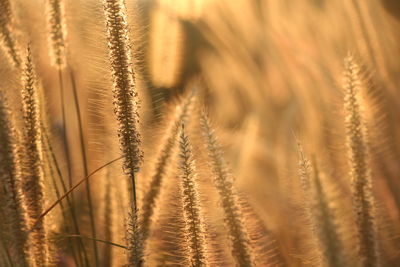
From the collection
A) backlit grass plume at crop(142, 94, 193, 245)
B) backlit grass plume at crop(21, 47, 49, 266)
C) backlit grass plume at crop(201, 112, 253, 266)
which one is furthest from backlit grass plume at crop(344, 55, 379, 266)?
backlit grass plume at crop(21, 47, 49, 266)

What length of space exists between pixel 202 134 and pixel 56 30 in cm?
33

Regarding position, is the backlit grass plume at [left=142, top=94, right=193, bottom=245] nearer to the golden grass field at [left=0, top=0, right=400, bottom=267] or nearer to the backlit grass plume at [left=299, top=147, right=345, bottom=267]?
the golden grass field at [left=0, top=0, right=400, bottom=267]

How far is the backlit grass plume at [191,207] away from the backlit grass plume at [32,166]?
8.6 inches

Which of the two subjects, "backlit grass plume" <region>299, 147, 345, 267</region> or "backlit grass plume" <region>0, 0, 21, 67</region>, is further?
"backlit grass plume" <region>0, 0, 21, 67</region>

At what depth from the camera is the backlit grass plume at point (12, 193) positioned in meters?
0.78

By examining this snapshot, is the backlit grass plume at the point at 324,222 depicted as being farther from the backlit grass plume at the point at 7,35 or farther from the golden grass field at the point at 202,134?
the backlit grass plume at the point at 7,35

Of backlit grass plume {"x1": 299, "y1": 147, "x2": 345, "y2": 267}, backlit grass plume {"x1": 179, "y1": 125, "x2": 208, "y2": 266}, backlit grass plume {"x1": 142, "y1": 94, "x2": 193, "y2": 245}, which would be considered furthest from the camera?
backlit grass plume {"x1": 142, "y1": 94, "x2": 193, "y2": 245}

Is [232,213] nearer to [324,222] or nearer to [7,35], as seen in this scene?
[324,222]

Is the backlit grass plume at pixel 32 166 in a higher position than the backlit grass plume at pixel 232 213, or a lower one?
higher

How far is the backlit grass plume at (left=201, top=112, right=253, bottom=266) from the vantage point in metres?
0.73

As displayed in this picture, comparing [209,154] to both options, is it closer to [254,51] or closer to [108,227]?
[108,227]

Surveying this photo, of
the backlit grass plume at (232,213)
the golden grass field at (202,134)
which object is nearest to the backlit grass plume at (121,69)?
the golden grass field at (202,134)

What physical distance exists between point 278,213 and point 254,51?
15.8 inches

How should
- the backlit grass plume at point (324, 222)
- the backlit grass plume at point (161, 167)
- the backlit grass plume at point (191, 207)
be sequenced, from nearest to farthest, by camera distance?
the backlit grass plume at point (324, 222) → the backlit grass plume at point (191, 207) → the backlit grass plume at point (161, 167)
